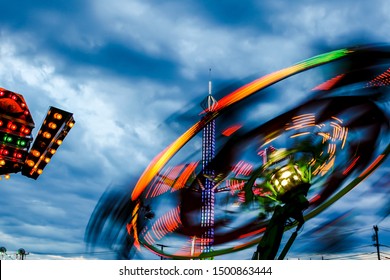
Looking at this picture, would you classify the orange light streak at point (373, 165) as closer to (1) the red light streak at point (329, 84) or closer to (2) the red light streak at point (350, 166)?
(2) the red light streak at point (350, 166)

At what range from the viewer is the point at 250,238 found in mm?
26984

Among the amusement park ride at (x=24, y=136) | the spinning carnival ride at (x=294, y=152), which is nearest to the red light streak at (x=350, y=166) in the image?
the spinning carnival ride at (x=294, y=152)

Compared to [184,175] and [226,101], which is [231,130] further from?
[184,175]

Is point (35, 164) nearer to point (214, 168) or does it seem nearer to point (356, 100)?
point (214, 168)

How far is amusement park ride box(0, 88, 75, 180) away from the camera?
1909cm

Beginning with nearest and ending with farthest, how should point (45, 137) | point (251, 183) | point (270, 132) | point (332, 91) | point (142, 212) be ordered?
point (45, 137) < point (332, 91) < point (270, 132) < point (251, 183) < point (142, 212)

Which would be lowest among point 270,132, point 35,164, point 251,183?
point 35,164

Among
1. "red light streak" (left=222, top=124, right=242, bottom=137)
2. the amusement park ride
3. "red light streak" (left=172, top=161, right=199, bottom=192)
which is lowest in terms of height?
the amusement park ride

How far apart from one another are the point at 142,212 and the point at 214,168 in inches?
258

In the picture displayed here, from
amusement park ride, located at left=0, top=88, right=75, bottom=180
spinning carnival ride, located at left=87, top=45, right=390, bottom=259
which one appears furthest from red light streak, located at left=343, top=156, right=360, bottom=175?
amusement park ride, located at left=0, top=88, right=75, bottom=180

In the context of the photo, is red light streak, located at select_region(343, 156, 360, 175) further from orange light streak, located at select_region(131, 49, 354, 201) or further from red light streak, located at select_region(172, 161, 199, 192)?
red light streak, located at select_region(172, 161, 199, 192)

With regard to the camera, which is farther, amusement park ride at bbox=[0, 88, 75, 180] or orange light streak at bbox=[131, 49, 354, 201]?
orange light streak at bbox=[131, 49, 354, 201]

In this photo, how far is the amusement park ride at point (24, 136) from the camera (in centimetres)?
1909

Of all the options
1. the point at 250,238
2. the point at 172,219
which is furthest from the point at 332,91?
the point at 172,219
